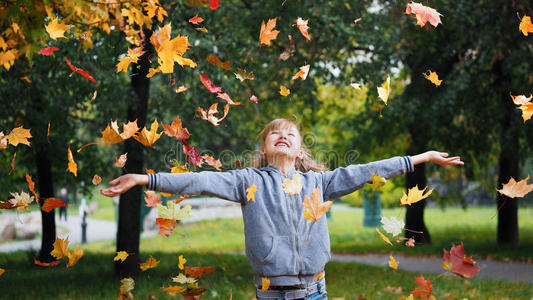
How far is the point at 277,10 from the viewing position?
7.70 m

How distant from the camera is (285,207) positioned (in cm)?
280

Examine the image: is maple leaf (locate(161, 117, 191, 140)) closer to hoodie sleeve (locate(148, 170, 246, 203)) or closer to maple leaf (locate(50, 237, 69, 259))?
hoodie sleeve (locate(148, 170, 246, 203))

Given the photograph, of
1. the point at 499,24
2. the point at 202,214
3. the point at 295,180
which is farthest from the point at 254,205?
the point at 202,214

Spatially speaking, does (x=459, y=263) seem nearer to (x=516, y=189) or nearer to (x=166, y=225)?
(x=516, y=189)

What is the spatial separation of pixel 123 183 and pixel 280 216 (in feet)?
2.82

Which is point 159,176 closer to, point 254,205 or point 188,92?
point 254,205

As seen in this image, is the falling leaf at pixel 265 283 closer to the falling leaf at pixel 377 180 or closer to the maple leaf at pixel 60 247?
the falling leaf at pixel 377 180

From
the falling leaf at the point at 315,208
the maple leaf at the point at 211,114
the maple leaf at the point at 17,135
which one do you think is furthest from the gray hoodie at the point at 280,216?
the maple leaf at the point at 17,135

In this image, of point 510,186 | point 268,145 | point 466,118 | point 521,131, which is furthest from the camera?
point 466,118

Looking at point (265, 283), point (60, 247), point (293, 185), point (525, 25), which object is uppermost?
point (525, 25)

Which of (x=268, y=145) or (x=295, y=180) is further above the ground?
(x=268, y=145)

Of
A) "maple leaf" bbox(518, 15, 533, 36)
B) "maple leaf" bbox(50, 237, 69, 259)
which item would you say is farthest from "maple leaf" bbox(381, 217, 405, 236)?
"maple leaf" bbox(50, 237, 69, 259)

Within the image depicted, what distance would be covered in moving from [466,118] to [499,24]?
2.73 meters

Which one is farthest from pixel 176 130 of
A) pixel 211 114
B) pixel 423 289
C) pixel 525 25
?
pixel 525 25
